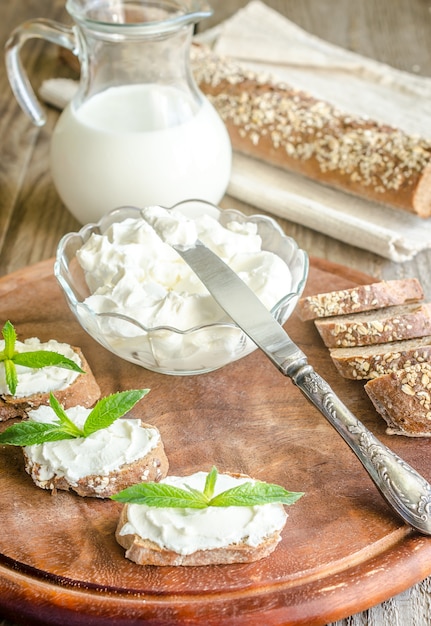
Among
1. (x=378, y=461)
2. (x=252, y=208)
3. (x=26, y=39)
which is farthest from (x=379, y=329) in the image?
(x=26, y=39)

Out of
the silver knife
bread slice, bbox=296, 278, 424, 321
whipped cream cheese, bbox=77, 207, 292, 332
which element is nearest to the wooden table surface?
the silver knife

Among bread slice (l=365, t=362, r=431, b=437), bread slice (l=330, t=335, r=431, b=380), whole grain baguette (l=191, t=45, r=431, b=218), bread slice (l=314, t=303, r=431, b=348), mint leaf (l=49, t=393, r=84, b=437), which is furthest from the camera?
whole grain baguette (l=191, t=45, r=431, b=218)

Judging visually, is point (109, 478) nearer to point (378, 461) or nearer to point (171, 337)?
point (171, 337)

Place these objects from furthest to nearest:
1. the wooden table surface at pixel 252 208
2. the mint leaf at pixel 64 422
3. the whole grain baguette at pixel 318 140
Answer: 1. the whole grain baguette at pixel 318 140
2. the wooden table surface at pixel 252 208
3. the mint leaf at pixel 64 422

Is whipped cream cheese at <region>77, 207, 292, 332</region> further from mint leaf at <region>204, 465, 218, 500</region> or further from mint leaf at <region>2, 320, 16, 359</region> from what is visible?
mint leaf at <region>204, 465, 218, 500</region>

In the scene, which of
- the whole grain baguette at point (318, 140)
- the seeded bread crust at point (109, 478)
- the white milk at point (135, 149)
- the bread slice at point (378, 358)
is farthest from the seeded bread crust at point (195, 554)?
the whole grain baguette at point (318, 140)

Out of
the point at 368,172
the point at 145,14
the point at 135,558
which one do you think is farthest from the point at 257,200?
the point at 135,558

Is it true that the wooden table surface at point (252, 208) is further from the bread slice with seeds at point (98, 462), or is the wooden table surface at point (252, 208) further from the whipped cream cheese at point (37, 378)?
the whipped cream cheese at point (37, 378)
